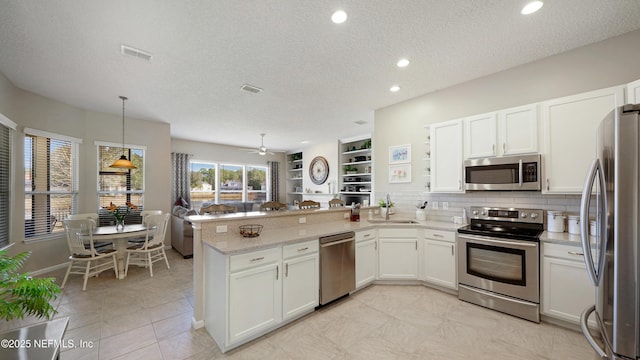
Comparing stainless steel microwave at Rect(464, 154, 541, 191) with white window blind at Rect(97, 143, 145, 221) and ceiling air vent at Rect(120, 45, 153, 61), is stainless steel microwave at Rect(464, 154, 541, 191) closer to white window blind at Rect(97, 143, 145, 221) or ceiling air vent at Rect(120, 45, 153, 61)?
ceiling air vent at Rect(120, 45, 153, 61)

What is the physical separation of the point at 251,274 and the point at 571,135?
3.68 metres

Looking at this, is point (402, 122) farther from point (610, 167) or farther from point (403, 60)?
point (610, 167)

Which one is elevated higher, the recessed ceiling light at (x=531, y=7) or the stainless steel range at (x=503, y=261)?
the recessed ceiling light at (x=531, y=7)

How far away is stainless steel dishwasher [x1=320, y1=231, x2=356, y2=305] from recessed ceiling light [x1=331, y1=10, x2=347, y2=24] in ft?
7.28

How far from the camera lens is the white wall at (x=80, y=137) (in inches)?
145

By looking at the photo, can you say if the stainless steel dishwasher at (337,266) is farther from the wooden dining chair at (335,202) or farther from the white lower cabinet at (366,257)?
the wooden dining chair at (335,202)

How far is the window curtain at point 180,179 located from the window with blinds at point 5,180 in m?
3.36

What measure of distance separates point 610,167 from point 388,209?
2.85m

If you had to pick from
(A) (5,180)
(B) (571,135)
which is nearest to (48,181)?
(A) (5,180)

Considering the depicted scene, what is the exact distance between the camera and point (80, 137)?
183 inches

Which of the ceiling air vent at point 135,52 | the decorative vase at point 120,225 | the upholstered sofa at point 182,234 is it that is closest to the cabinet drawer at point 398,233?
the ceiling air vent at point 135,52

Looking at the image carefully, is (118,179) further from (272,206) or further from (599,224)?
(599,224)

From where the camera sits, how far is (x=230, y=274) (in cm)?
205

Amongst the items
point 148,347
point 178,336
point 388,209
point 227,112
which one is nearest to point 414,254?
point 388,209
